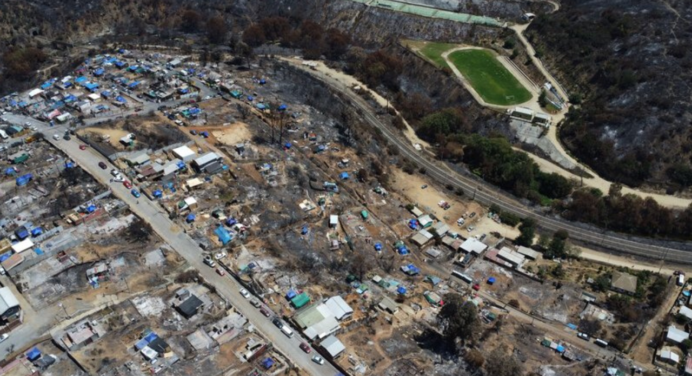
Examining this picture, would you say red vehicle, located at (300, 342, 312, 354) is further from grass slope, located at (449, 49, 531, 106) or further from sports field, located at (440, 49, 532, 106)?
grass slope, located at (449, 49, 531, 106)

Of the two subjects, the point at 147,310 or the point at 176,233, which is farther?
the point at 176,233

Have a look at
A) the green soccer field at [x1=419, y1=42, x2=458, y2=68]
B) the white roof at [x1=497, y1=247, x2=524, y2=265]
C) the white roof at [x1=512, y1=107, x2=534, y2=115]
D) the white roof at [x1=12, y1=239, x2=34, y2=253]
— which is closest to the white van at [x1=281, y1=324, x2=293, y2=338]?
the white roof at [x1=12, y1=239, x2=34, y2=253]

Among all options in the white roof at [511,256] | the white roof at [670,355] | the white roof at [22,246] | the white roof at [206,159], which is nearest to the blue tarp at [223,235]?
the white roof at [206,159]

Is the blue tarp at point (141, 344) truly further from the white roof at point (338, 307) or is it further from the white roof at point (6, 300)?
the white roof at point (338, 307)

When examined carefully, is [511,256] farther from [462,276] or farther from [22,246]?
[22,246]

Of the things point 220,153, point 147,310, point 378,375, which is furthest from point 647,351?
point 220,153

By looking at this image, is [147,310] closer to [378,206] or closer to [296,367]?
[296,367]
